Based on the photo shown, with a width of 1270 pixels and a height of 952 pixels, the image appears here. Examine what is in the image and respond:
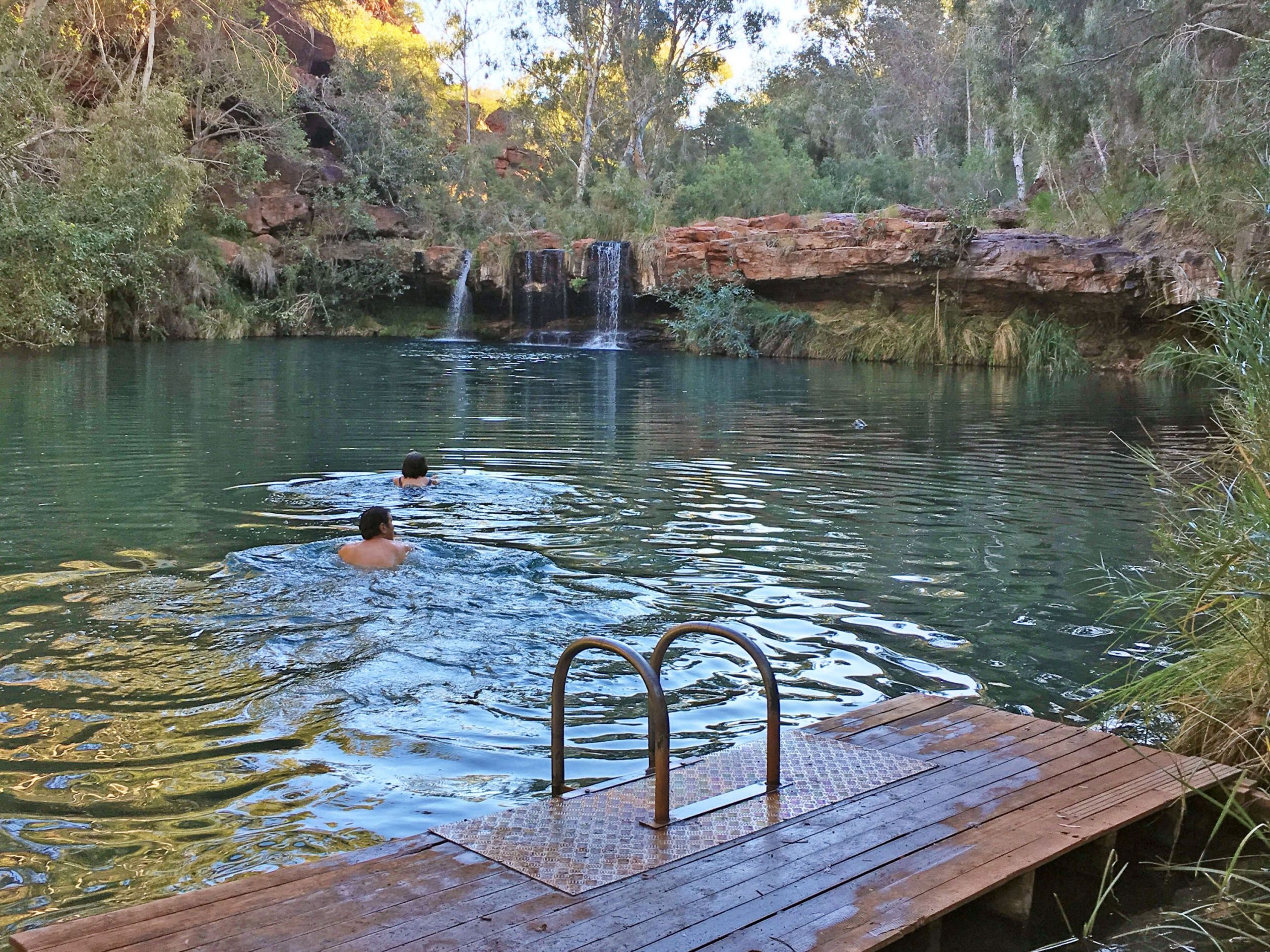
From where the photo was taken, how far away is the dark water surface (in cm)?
477

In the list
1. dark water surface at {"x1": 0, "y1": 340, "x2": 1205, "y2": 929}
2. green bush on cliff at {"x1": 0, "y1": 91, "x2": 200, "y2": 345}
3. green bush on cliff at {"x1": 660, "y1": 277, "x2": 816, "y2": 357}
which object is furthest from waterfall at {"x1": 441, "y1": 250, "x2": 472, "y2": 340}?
dark water surface at {"x1": 0, "y1": 340, "x2": 1205, "y2": 929}

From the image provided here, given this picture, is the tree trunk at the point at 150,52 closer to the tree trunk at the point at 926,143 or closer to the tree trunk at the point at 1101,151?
the tree trunk at the point at 1101,151

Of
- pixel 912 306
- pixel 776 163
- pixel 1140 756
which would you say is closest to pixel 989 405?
pixel 912 306

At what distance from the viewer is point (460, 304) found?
125 feet

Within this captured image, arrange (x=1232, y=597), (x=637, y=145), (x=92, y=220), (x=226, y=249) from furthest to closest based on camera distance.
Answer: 1. (x=637, y=145)
2. (x=226, y=249)
3. (x=92, y=220)
4. (x=1232, y=597)

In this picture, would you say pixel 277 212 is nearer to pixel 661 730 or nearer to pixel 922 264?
pixel 922 264

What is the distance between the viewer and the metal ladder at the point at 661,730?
3.89 meters

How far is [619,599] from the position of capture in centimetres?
762

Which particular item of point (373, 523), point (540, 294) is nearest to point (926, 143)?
point (540, 294)

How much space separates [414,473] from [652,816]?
7.31 m

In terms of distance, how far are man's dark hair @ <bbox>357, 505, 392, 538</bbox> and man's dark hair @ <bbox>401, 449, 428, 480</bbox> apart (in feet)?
9.04

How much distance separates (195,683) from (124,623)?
1.21 metres

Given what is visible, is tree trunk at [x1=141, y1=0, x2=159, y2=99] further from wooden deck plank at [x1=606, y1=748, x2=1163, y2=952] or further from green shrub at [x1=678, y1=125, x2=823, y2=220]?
wooden deck plank at [x1=606, y1=748, x2=1163, y2=952]

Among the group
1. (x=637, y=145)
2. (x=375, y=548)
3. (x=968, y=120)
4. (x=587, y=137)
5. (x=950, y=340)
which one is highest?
(x=968, y=120)
